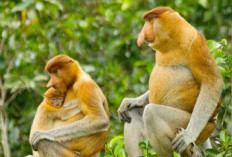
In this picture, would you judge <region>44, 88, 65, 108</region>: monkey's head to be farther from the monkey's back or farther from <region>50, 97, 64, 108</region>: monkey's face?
the monkey's back

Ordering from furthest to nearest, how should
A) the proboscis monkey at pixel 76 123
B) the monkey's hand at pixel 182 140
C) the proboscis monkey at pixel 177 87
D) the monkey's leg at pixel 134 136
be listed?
the proboscis monkey at pixel 76 123, the monkey's leg at pixel 134 136, the proboscis monkey at pixel 177 87, the monkey's hand at pixel 182 140

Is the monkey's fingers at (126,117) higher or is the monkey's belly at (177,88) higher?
the monkey's belly at (177,88)

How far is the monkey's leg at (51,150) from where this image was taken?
17.2ft

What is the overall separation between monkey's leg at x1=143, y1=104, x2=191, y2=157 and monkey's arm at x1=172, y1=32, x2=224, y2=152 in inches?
3.5

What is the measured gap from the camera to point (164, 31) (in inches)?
190

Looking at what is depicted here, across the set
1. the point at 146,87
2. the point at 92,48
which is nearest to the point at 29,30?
the point at 92,48

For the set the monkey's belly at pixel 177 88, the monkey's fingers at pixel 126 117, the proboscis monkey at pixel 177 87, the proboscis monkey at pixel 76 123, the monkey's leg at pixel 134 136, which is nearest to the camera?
the proboscis monkey at pixel 177 87

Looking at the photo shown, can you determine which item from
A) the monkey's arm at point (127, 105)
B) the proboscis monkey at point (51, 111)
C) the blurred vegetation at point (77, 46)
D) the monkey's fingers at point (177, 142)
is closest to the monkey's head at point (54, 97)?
the proboscis monkey at point (51, 111)

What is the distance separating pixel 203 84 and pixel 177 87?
0.67 feet

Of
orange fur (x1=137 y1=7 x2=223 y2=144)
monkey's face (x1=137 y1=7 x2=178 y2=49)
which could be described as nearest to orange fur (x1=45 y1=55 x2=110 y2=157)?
orange fur (x1=137 y1=7 x2=223 y2=144)

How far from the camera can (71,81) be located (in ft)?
17.8

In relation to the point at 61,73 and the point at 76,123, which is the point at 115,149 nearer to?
the point at 76,123

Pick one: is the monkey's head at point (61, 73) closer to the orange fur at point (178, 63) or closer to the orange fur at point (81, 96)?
the orange fur at point (81, 96)

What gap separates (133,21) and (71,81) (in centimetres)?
252
